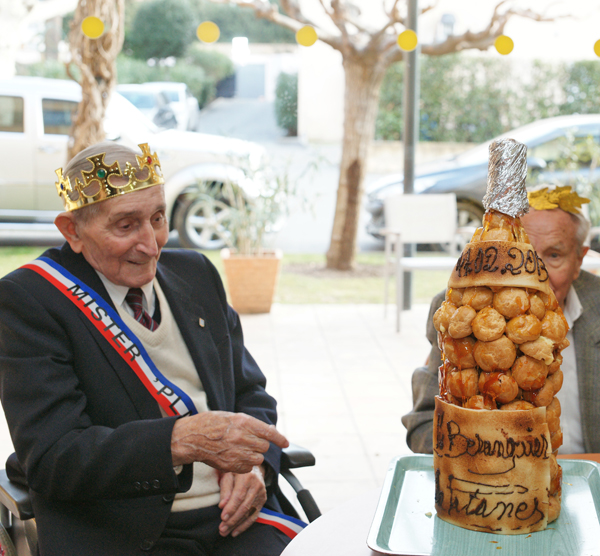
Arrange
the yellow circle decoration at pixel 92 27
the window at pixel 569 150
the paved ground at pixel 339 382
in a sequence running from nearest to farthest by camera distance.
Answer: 1. the paved ground at pixel 339 382
2. the yellow circle decoration at pixel 92 27
3. the window at pixel 569 150

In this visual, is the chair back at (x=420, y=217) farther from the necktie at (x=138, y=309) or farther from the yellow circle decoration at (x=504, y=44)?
the necktie at (x=138, y=309)

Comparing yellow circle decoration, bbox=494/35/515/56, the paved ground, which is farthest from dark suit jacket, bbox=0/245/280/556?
yellow circle decoration, bbox=494/35/515/56

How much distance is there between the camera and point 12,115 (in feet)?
21.4

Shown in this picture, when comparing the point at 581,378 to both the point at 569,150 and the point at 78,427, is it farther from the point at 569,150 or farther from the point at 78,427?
the point at 569,150

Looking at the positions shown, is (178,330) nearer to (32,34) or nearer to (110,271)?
(110,271)

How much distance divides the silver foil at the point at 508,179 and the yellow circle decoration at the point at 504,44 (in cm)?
592

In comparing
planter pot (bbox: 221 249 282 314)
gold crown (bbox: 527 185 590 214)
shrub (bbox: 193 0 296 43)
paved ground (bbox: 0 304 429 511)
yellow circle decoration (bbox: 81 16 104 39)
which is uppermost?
shrub (bbox: 193 0 296 43)

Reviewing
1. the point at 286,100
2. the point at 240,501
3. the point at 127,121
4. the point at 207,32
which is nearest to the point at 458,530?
the point at 240,501

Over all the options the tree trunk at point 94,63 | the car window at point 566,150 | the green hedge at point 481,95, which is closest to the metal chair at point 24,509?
the tree trunk at point 94,63

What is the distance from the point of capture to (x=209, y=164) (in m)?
6.71

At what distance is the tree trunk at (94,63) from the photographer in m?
5.04

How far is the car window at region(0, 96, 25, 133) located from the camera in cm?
648

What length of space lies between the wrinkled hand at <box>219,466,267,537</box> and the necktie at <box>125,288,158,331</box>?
390 millimetres

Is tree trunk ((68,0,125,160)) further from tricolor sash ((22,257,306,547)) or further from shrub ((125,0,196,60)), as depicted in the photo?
tricolor sash ((22,257,306,547))
